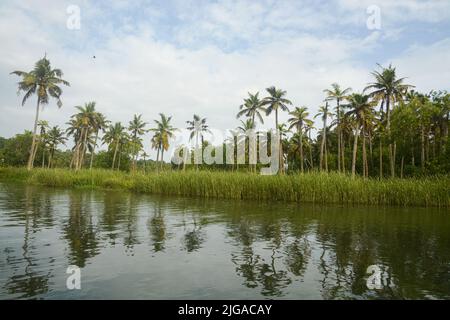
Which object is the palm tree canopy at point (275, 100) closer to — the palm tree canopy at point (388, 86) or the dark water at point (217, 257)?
the palm tree canopy at point (388, 86)

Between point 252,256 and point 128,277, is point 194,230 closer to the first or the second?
point 252,256

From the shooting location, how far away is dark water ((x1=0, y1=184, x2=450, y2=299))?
671cm

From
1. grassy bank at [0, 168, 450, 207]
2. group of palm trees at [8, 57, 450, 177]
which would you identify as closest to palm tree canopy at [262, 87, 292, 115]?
group of palm trees at [8, 57, 450, 177]

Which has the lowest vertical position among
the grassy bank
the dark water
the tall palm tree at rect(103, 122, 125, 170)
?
the dark water

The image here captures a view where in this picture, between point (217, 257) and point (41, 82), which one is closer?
point (217, 257)

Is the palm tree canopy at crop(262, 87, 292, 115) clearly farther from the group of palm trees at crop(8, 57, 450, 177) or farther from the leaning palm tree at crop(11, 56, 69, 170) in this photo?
the leaning palm tree at crop(11, 56, 69, 170)

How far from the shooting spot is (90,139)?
66000mm

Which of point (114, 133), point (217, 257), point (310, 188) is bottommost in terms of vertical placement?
point (217, 257)

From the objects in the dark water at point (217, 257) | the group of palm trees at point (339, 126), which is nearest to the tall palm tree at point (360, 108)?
the group of palm trees at point (339, 126)

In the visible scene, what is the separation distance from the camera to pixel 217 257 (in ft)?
30.3

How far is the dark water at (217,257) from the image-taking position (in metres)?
6.71

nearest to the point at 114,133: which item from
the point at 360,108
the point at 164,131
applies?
the point at 164,131

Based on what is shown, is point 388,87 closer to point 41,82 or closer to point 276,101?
point 276,101

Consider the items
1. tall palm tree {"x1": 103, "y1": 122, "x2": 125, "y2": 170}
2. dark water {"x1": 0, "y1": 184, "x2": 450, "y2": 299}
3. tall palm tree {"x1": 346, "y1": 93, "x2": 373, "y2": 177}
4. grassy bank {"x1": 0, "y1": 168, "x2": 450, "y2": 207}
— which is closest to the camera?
dark water {"x1": 0, "y1": 184, "x2": 450, "y2": 299}
